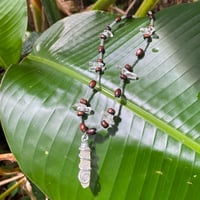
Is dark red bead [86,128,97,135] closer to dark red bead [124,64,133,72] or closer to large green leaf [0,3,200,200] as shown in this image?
large green leaf [0,3,200,200]

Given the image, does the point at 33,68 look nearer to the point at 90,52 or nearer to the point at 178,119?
the point at 90,52

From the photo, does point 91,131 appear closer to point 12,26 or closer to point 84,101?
point 84,101

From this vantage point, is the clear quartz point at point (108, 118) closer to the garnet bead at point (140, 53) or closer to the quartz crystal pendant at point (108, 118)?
the quartz crystal pendant at point (108, 118)

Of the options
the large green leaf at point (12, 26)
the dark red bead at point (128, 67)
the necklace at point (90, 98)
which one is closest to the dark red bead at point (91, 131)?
the necklace at point (90, 98)

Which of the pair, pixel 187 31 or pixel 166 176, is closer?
pixel 166 176

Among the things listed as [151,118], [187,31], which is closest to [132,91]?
[151,118]

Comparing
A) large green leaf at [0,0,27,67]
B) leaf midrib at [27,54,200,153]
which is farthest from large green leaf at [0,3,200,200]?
large green leaf at [0,0,27,67]

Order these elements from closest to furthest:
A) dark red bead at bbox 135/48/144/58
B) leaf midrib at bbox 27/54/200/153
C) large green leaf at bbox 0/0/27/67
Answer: leaf midrib at bbox 27/54/200/153
dark red bead at bbox 135/48/144/58
large green leaf at bbox 0/0/27/67
